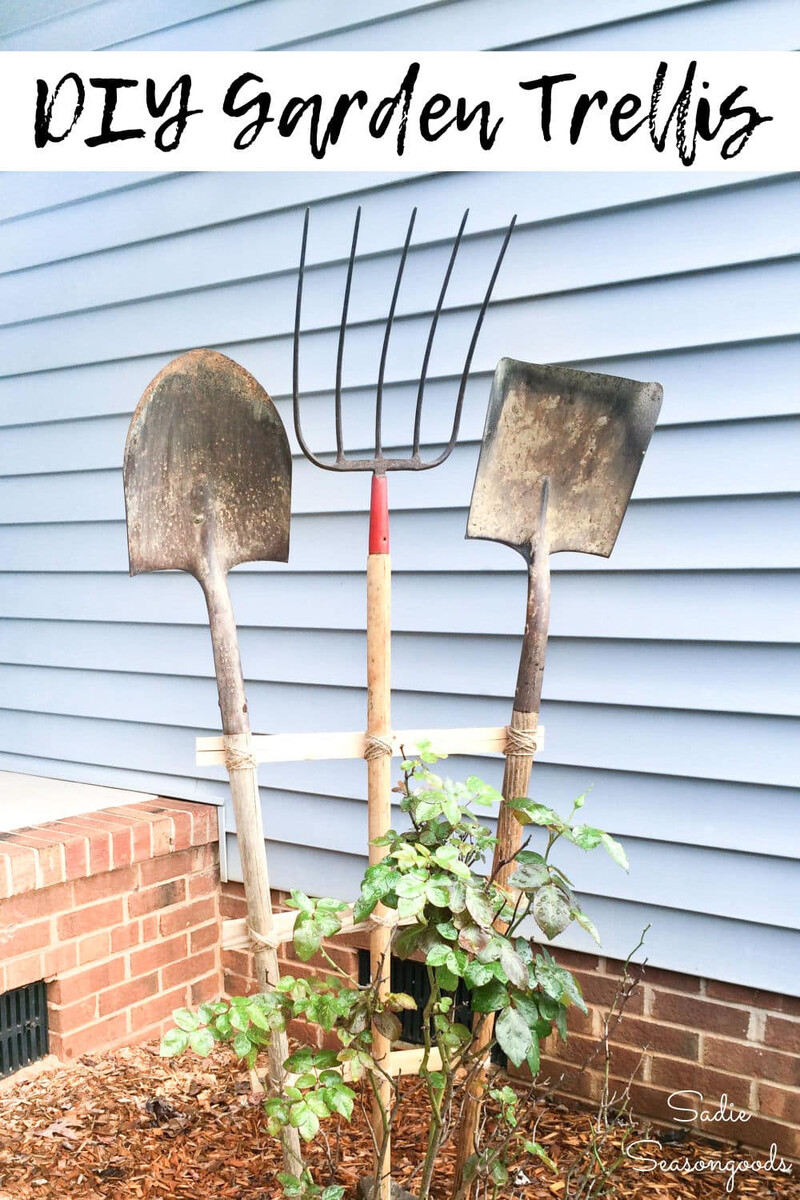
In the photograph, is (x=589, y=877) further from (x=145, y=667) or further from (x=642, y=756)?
(x=145, y=667)

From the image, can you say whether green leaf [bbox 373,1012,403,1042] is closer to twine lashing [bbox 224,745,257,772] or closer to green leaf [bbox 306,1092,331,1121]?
green leaf [bbox 306,1092,331,1121]

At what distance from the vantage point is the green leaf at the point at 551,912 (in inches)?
56.7

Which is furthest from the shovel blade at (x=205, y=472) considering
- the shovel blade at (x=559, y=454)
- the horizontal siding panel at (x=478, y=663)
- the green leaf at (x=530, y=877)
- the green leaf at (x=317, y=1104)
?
the green leaf at (x=317, y=1104)

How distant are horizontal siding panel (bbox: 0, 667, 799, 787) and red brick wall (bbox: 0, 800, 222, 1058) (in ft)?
1.09

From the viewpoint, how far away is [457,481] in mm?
2342

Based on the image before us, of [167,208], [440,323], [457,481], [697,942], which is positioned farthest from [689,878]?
[167,208]

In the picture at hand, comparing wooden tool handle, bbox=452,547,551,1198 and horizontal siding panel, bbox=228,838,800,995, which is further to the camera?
horizontal siding panel, bbox=228,838,800,995

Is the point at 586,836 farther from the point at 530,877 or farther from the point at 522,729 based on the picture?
the point at 522,729

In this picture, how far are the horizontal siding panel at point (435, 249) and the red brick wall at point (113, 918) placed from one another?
4.72 feet

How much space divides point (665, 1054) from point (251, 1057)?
3.46 feet

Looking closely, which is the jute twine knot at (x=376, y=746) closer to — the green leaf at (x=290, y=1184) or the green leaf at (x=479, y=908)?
the green leaf at (x=479, y=908)

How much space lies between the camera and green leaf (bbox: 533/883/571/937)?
1441 millimetres

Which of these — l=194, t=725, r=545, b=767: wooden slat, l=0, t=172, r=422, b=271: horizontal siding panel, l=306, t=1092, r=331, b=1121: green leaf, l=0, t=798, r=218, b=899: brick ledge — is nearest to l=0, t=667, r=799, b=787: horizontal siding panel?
l=0, t=798, r=218, b=899: brick ledge

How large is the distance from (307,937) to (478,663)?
99 cm
